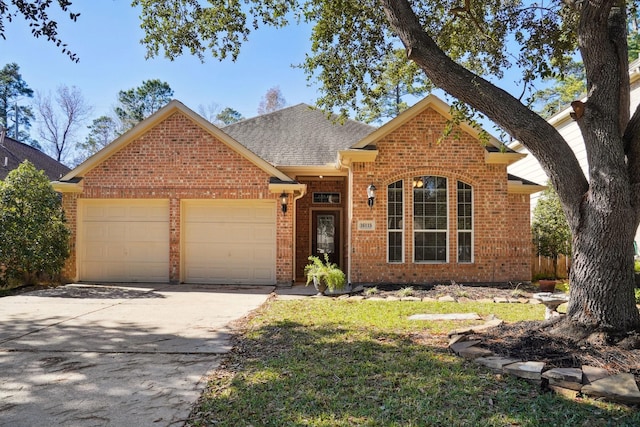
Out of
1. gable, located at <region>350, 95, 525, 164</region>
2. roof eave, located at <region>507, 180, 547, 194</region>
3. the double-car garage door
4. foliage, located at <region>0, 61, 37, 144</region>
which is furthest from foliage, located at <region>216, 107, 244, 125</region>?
roof eave, located at <region>507, 180, 547, 194</region>

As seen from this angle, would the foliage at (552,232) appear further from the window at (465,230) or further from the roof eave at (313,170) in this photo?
the roof eave at (313,170)

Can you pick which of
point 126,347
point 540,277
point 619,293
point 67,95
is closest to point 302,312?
point 126,347

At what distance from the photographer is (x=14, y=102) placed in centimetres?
3762

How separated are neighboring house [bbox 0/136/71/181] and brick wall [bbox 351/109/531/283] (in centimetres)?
1503

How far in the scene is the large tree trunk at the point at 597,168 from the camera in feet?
15.2

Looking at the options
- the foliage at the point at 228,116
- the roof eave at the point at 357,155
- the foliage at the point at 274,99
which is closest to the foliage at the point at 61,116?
the foliage at the point at 228,116

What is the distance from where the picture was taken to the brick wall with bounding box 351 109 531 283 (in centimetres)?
1079

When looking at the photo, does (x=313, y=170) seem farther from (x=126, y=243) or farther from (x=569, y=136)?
(x=569, y=136)

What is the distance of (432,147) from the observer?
10.9 meters

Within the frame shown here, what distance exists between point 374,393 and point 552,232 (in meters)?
11.0

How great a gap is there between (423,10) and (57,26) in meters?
6.42

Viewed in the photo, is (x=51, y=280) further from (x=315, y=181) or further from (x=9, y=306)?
(x=315, y=181)

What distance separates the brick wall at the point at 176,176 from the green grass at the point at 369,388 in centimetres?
588

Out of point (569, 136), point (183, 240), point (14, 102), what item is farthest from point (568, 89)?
point (14, 102)
